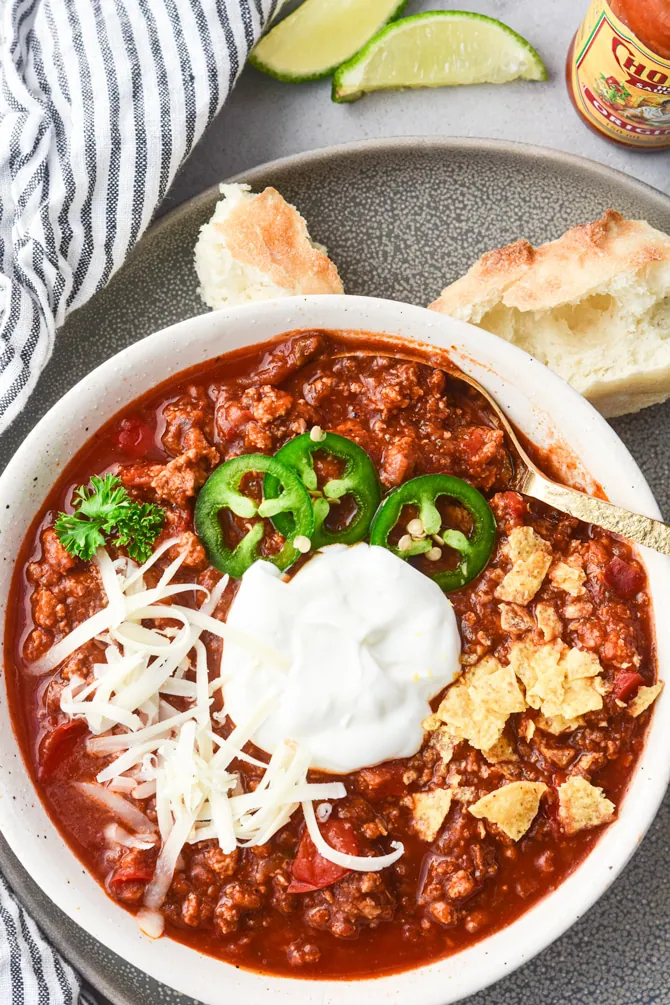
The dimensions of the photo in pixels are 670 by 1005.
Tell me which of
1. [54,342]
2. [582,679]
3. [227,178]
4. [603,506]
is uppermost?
[227,178]

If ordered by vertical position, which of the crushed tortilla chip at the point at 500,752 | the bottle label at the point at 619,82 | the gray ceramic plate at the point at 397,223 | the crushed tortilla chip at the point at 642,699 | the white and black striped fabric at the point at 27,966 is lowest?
the white and black striped fabric at the point at 27,966

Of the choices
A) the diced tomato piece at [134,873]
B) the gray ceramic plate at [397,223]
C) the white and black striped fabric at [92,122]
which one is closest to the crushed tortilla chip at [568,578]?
the gray ceramic plate at [397,223]

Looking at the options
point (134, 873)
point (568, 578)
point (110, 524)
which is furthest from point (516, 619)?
point (134, 873)

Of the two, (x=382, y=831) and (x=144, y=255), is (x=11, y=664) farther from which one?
(x=144, y=255)

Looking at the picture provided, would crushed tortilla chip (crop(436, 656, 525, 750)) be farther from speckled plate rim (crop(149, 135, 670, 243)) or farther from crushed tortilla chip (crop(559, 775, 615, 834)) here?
speckled plate rim (crop(149, 135, 670, 243))

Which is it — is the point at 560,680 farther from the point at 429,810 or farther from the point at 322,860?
the point at 322,860

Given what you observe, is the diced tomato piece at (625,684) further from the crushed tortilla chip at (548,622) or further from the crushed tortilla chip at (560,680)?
the crushed tortilla chip at (548,622)

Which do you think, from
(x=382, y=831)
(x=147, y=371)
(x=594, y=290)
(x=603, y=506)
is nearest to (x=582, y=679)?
(x=603, y=506)
